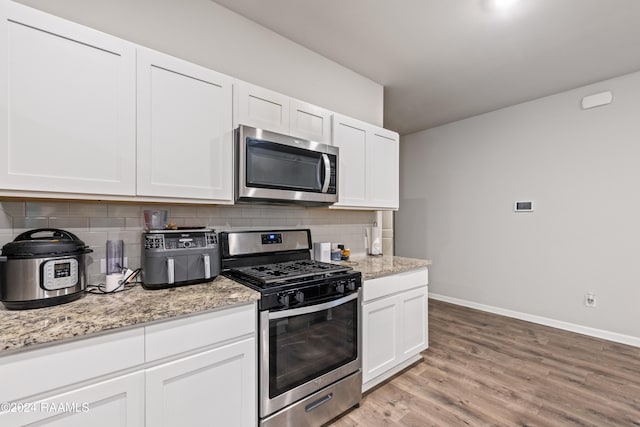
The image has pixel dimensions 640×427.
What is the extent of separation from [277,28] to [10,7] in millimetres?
1626

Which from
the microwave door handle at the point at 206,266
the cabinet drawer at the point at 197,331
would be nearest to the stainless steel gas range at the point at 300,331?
the cabinet drawer at the point at 197,331

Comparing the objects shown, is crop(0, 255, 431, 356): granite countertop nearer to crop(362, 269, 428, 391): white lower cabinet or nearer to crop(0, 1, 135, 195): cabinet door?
crop(0, 1, 135, 195): cabinet door

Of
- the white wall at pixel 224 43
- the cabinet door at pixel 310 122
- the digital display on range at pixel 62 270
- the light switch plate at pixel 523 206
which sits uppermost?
the white wall at pixel 224 43

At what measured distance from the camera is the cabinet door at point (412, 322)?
2412mm

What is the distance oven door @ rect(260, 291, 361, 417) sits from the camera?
1.55 meters

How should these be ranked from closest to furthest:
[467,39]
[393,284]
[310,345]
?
[310,345], [393,284], [467,39]

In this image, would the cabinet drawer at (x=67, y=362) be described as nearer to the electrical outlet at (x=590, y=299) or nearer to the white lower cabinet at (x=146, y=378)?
the white lower cabinet at (x=146, y=378)

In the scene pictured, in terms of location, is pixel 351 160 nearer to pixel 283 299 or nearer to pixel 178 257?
pixel 283 299

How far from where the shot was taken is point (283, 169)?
6.50ft

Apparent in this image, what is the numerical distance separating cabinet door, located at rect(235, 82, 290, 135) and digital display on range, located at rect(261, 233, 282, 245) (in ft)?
2.54

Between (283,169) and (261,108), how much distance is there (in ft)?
1.45

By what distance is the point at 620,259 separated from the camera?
309 cm

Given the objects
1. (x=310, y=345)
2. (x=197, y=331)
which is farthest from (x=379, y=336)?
(x=197, y=331)

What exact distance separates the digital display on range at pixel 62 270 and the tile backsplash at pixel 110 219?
0.37 m
